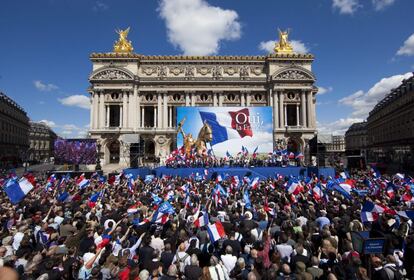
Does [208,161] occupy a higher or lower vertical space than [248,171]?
higher

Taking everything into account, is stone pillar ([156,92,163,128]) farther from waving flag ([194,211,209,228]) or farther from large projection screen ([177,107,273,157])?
waving flag ([194,211,209,228])

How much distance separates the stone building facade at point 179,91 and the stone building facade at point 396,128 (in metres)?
18.5

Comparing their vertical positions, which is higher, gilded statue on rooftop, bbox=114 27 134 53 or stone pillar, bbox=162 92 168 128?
gilded statue on rooftop, bbox=114 27 134 53

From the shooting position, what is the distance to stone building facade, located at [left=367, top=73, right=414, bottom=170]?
60.4m

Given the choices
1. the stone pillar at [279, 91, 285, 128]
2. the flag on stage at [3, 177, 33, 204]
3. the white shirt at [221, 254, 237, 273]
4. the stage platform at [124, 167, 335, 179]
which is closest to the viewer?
the white shirt at [221, 254, 237, 273]

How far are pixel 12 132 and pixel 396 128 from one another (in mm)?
99753

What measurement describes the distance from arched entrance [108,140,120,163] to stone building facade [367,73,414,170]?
54365 millimetres

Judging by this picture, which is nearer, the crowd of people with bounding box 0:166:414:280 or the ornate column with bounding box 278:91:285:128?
the crowd of people with bounding box 0:166:414:280

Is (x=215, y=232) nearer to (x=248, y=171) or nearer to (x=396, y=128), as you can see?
(x=248, y=171)

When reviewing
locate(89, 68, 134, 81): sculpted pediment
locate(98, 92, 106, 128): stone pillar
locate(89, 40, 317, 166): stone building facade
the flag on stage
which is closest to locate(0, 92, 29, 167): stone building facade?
locate(98, 92, 106, 128): stone pillar

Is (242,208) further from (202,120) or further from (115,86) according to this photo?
(115,86)

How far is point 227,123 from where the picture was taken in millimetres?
50688

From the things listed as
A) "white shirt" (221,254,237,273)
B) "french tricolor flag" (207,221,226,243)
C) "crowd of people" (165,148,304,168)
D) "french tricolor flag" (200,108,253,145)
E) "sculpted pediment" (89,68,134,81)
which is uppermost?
"sculpted pediment" (89,68,134,81)

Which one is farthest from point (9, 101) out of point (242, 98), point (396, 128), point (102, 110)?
point (396, 128)
